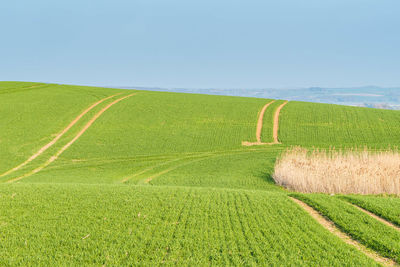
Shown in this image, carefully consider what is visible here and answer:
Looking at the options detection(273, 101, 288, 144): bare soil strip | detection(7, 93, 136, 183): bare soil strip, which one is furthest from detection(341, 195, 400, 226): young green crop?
detection(7, 93, 136, 183): bare soil strip

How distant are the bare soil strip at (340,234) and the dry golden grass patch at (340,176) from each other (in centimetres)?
490

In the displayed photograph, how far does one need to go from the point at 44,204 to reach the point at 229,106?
3339 cm

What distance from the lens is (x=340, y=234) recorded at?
24.4 ft

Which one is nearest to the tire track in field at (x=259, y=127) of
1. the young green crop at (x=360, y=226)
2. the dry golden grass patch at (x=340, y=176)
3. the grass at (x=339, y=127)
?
the grass at (x=339, y=127)

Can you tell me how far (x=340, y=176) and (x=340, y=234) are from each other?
729cm

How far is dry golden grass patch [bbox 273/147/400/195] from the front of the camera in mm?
13344

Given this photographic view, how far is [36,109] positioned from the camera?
3681 centimetres

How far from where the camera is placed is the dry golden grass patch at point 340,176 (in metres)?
13.3

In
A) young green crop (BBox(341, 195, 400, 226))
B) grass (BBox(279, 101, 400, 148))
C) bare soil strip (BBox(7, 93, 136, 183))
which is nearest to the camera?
young green crop (BBox(341, 195, 400, 226))

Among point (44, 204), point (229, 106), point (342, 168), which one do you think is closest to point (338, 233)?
point (342, 168)

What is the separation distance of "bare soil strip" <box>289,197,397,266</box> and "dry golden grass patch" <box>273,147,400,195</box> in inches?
193

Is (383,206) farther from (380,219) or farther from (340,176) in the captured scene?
(340,176)

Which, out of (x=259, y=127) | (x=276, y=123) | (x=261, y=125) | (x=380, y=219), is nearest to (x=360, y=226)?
(x=380, y=219)

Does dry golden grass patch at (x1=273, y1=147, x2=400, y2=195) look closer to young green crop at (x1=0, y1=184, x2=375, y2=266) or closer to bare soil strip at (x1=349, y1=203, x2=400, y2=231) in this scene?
bare soil strip at (x1=349, y1=203, x2=400, y2=231)
